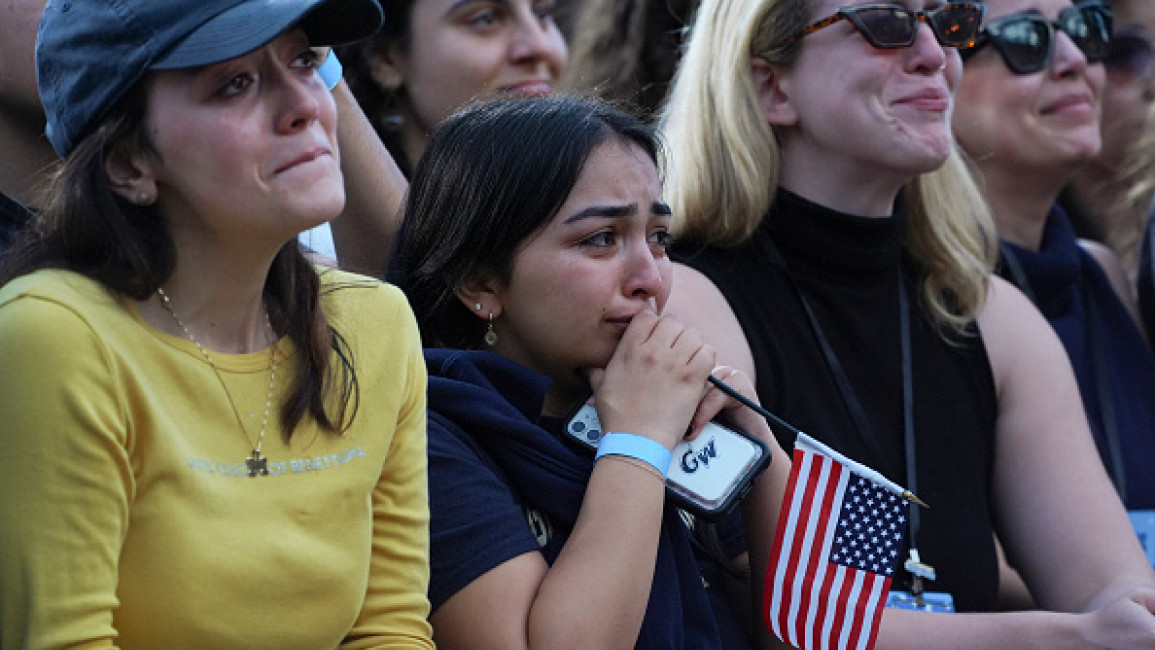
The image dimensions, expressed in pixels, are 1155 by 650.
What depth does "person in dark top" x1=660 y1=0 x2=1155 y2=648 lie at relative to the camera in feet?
11.5

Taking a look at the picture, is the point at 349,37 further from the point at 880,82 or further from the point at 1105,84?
the point at 1105,84

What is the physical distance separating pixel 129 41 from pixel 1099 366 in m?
3.16

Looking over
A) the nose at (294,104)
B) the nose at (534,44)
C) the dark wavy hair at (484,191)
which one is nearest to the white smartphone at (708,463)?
the dark wavy hair at (484,191)

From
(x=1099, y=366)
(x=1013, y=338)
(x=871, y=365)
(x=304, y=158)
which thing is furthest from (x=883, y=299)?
(x=304, y=158)

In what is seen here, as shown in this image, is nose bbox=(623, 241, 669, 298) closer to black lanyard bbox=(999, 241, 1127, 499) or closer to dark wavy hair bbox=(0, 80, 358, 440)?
dark wavy hair bbox=(0, 80, 358, 440)

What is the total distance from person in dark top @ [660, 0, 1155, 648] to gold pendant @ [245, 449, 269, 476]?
53.7 inches

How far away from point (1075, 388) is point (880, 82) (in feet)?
2.95

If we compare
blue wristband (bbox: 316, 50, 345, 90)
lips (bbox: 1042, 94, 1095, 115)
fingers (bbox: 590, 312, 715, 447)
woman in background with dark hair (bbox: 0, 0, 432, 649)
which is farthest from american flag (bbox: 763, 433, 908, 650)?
lips (bbox: 1042, 94, 1095, 115)

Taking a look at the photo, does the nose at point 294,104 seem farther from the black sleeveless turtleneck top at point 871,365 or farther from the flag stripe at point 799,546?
the black sleeveless turtleneck top at point 871,365

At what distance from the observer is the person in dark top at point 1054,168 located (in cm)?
450

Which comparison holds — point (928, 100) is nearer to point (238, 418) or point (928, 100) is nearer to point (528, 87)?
point (528, 87)

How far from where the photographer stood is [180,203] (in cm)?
220

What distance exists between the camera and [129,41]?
2.10 m

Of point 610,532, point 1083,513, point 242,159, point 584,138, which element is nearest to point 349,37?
point 242,159
